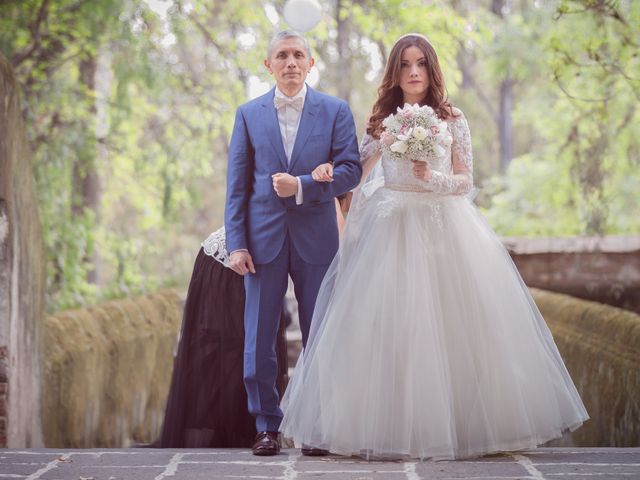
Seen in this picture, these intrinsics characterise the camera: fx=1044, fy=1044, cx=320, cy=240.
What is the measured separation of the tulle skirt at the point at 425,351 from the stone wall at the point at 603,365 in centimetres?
145

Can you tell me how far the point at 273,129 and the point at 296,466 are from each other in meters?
1.58

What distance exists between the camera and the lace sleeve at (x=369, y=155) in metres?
5.21

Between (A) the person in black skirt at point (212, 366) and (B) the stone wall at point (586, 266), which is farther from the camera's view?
(B) the stone wall at point (586, 266)

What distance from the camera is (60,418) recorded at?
7.27 meters

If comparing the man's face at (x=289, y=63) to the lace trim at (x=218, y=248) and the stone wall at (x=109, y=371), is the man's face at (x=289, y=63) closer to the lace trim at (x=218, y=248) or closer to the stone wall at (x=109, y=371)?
the lace trim at (x=218, y=248)

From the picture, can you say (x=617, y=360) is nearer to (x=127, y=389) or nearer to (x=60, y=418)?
(x=60, y=418)

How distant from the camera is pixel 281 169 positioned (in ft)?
16.3

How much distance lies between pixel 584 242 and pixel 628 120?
5.01 ft

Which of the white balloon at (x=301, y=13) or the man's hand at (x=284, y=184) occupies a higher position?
the white balloon at (x=301, y=13)

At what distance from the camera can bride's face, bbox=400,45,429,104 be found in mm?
5055

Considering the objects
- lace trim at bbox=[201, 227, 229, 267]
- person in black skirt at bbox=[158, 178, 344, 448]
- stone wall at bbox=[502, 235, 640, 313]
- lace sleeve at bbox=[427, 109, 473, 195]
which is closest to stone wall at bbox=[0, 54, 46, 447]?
person in black skirt at bbox=[158, 178, 344, 448]

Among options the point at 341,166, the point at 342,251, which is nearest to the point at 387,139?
the point at 341,166

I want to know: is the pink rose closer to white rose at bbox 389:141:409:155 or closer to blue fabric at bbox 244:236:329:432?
white rose at bbox 389:141:409:155

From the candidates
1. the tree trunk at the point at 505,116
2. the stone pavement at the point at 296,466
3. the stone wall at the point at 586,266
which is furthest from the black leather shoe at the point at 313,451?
the tree trunk at the point at 505,116
